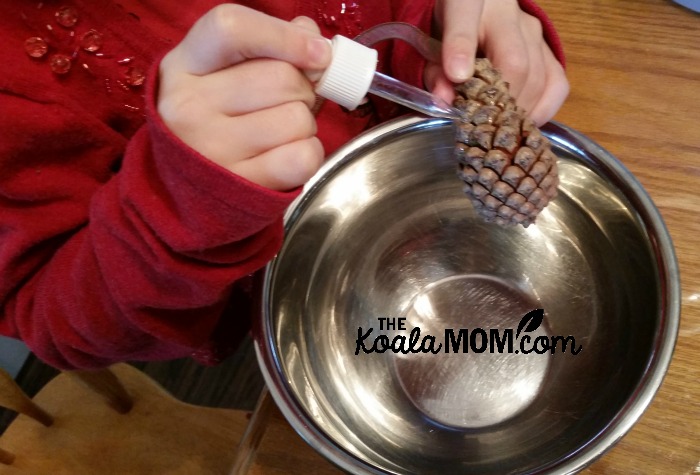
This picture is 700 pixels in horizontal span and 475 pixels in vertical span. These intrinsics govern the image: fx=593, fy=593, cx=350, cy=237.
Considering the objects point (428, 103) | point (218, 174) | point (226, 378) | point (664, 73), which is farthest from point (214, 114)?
point (226, 378)

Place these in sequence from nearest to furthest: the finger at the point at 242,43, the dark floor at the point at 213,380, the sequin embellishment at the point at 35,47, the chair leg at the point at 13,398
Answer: the finger at the point at 242,43
the sequin embellishment at the point at 35,47
the chair leg at the point at 13,398
the dark floor at the point at 213,380

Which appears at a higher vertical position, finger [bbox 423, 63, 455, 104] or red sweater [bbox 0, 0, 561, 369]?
finger [bbox 423, 63, 455, 104]

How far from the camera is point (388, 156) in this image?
528 mm

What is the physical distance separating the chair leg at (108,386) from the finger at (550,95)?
499mm

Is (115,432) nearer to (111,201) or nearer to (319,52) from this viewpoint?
(111,201)

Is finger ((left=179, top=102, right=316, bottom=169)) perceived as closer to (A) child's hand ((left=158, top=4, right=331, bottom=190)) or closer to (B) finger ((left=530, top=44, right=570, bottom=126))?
(A) child's hand ((left=158, top=4, right=331, bottom=190))

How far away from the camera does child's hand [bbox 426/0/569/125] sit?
17.7 inches

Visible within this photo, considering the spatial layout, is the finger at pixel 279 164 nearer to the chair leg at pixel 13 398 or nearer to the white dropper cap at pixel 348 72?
the white dropper cap at pixel 348 72

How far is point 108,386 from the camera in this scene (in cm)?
65

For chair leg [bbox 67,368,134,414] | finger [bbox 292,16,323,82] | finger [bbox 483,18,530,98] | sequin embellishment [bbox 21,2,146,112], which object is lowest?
chair leg [bbox 67,368,134,414]

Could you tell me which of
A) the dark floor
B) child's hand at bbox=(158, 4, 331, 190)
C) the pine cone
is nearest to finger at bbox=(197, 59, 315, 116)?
child's hand at bbox=(158, 4, 331, 190)

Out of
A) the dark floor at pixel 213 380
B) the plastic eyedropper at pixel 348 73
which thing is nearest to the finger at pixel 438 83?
the plastic eyedropper at pixel 348 73

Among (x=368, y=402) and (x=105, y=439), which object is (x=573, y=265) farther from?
(x=105, y=439)

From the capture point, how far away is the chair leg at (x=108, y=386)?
25.3 inches
